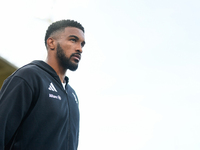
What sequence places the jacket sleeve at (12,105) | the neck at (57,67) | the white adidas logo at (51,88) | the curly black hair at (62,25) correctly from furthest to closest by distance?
the curly black hair at (62,25), the neck at (57,67), the white adidas logo at (51,88), the jacket sleeve at (12,105)

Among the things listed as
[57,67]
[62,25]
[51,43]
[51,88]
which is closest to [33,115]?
[51,88]

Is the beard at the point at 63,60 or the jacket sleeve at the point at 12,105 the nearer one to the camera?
the jacket sleeve at the point at 12,105

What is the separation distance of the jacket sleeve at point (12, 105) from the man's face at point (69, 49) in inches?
12.3

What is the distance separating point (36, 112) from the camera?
30.3 inches

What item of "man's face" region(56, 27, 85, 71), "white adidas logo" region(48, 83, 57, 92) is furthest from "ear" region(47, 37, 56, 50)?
"white adidas logo" region(48, 83, 57, 92)

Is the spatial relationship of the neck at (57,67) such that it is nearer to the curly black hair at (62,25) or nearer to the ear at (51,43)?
the ear at (51,43)

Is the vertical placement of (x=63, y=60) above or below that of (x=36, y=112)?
above

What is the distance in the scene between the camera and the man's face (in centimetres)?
104

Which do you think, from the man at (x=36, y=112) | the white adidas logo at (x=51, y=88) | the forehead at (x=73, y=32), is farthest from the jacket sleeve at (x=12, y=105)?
the forehead at (x=73, y=32)

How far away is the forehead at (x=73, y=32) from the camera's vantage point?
3.63 feet

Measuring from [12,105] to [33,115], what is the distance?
9 centimetres

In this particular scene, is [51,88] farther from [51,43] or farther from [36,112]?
[51,43]

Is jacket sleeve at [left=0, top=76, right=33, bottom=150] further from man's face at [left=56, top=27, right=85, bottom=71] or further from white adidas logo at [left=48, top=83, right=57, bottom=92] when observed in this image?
man's face at [left=56, top=27, right=85, bottom=71]

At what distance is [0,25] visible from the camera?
2.03 meters
